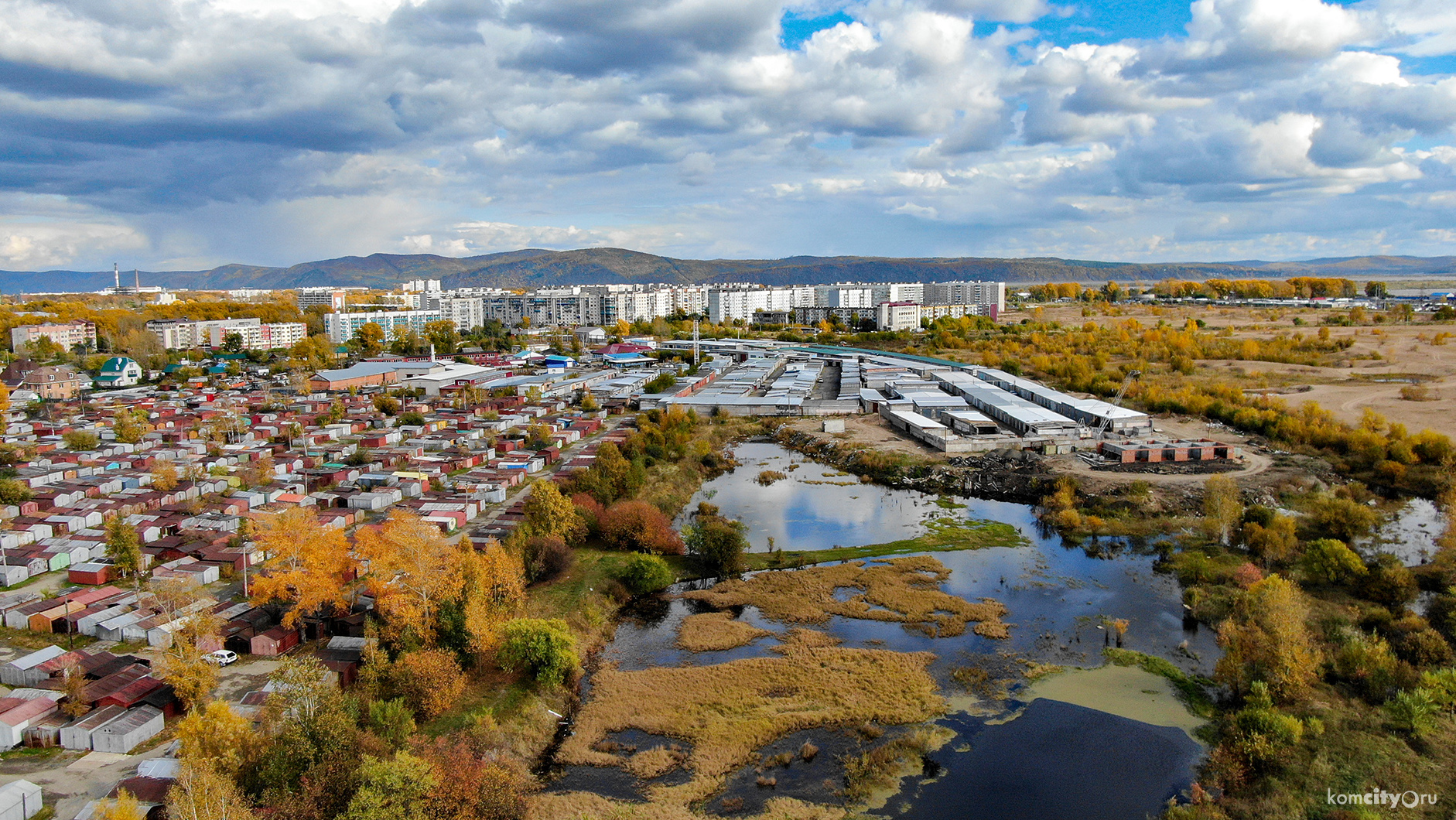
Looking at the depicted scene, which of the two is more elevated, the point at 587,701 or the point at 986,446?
the point at 986,446

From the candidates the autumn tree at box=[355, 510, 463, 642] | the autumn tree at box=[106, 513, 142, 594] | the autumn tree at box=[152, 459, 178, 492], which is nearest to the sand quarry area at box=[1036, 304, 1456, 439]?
the autumn tree at box=[355, 510, 463, 642]

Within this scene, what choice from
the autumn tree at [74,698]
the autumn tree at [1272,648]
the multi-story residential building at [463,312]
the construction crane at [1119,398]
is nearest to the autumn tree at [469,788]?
the autumn tree at [74,698]

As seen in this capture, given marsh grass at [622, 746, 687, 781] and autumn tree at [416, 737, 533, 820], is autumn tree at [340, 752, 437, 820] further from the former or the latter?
marsh grass at [622, 746, 687, 781]

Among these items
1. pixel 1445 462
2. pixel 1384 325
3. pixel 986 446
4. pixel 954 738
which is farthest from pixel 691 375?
pixel 1384 325

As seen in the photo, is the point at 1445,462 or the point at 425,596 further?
the point at 1445,462

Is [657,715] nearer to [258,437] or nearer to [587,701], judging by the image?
[587,701]

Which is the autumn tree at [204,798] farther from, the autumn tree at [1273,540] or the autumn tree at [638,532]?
the autumn tree at [1273,540]

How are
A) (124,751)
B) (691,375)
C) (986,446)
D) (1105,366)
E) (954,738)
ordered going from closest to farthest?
(124,751)
(954,738)
(986,446)
(1105,366)
(691,375)
